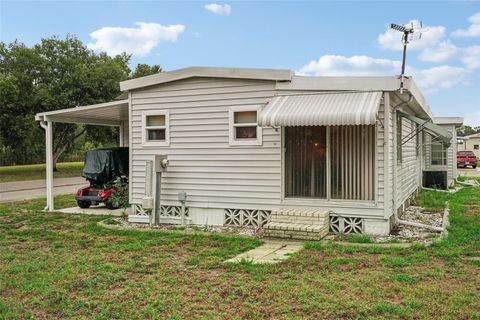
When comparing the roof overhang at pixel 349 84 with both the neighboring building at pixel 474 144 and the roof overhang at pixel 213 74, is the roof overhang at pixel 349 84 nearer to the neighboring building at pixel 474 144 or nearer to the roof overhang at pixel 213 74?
the roof overhang at pixel 213 74

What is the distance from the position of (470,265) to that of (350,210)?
2573 mm

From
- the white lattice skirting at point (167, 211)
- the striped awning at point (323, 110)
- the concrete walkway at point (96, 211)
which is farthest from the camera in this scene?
the concrete walkway at point (96, 211)

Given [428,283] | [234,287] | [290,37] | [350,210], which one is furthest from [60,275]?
[290,37]

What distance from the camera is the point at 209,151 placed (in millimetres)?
9531

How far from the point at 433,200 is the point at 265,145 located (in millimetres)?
7055

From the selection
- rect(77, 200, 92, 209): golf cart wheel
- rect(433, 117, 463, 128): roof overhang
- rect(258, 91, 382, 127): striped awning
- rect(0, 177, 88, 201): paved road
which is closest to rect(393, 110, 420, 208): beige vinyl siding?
rect(258, 91, 382, 127): striped awning

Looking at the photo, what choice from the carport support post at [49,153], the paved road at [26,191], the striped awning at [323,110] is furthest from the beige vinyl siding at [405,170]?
the paved road at [26,191]

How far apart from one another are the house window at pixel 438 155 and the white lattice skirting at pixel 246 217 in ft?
40.1

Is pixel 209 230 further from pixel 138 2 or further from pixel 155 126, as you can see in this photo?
pixel 138 2

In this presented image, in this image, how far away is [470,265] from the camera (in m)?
6.02

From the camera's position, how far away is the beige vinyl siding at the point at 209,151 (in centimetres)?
901

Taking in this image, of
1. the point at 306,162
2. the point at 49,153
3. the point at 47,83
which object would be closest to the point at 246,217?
the point at 306,162

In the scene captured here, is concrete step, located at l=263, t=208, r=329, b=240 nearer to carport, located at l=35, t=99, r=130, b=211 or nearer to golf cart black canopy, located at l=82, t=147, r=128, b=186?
carport, located at l=35, t=99, r=130, b=211

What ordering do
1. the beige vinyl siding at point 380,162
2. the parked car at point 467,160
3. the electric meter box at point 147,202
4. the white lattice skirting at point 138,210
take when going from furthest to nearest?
the parked car at point 467,160 → the white lattice skirting at point 138,210 → the electric meter box at point 147,202 → the beige vinyl siding at point 380,162
